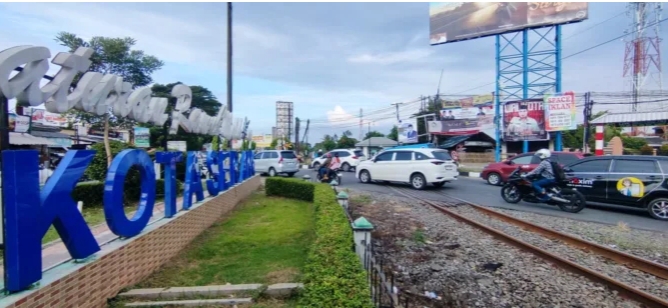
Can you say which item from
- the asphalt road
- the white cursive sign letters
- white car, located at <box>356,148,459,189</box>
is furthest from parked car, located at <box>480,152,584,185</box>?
the white cursive sign letters

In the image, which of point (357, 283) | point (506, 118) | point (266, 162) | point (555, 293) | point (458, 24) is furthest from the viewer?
point (458, 24)

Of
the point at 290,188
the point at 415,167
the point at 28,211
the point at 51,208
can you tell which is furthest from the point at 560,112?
the point at 28,211

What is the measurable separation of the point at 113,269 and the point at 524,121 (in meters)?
27.2

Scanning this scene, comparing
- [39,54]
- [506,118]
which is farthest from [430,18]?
[39,54]

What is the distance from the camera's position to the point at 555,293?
484 cm

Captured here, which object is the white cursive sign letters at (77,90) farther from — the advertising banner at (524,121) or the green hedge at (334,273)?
the advertising banner at (524,121)

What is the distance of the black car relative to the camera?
9.12 metres

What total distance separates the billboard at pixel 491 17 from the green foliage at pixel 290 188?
22.6 meters

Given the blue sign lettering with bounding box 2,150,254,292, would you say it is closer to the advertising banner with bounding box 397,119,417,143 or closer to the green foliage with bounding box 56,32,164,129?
the green foliage with bounding box 56,32,164,129

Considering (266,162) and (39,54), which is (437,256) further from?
(266,162)

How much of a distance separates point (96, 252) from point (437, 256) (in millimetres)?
4769

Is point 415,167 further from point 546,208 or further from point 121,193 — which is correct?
point 121,193

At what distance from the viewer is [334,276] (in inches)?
130

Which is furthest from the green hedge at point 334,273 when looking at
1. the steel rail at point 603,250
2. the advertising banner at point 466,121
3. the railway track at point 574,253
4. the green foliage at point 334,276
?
the advertising banner at point 466,121
